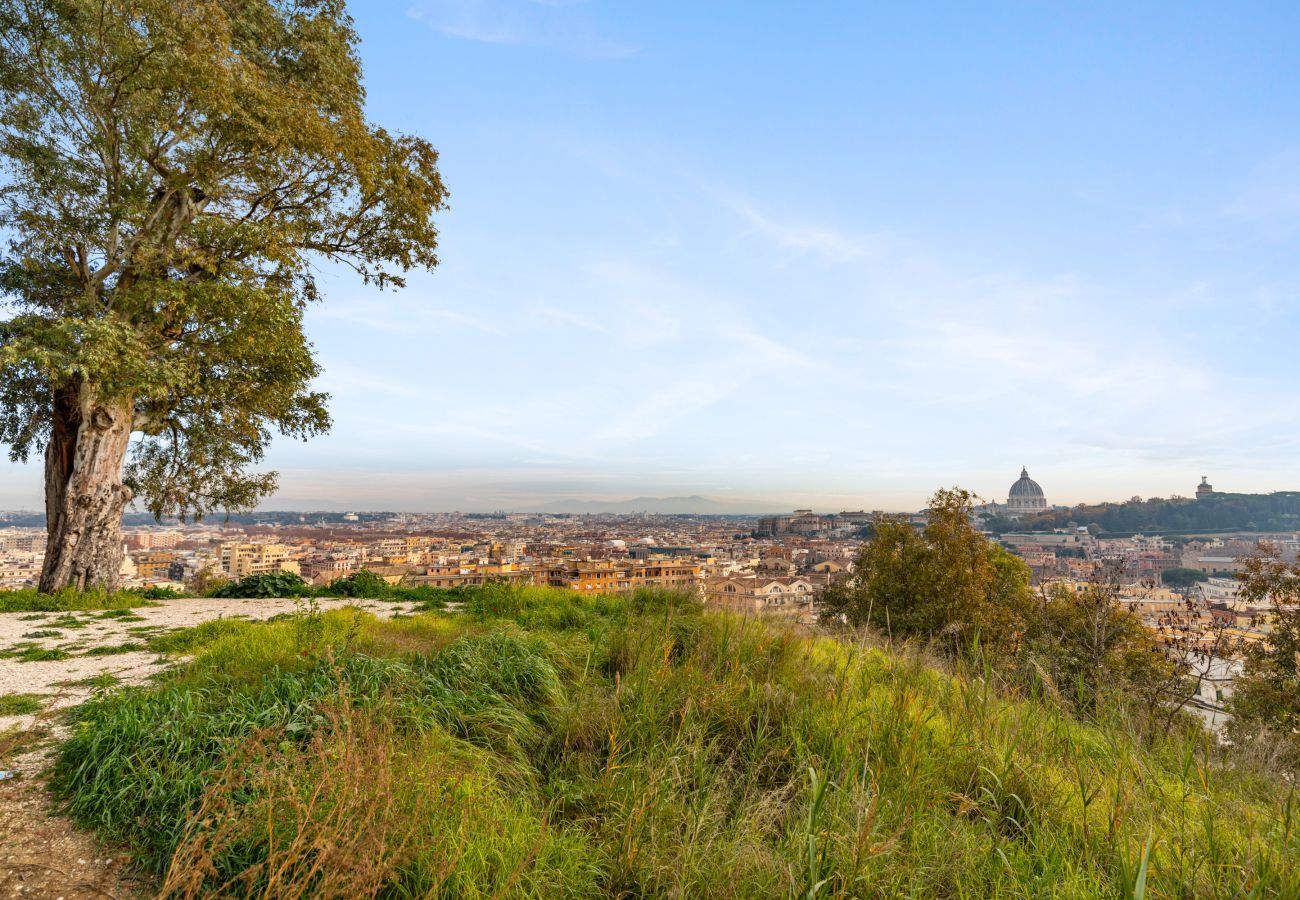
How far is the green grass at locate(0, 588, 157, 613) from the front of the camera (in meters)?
9.41


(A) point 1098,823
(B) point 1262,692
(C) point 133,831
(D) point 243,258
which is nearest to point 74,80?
(D) point 243,258

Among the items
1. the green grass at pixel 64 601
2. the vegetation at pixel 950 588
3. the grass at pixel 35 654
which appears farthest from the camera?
the vegetation at pixel 950 588

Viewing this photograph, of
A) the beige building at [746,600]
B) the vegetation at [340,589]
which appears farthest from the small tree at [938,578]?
the vegetation at [340,589]

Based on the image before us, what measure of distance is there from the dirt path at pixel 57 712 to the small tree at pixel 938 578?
14712 mm

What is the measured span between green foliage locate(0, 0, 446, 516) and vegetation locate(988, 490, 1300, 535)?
42.8m

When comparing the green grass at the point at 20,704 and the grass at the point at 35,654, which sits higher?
the green grass at the point at 20,704

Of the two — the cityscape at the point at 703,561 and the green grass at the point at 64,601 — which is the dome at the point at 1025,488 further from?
the green grass at the point at 64,601

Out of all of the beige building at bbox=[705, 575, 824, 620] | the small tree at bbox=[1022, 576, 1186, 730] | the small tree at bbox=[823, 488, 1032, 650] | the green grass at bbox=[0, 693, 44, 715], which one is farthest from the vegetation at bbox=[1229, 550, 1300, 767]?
the green grass at bbox=[0, 693, 44, 715]

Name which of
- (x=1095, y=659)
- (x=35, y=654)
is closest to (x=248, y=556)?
(x=35, y=654)

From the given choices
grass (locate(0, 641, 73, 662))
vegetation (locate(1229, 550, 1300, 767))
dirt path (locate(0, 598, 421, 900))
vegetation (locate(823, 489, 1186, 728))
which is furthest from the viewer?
vegetation (locate(823, 489, 1186, 728))

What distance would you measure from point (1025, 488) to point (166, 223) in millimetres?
106984

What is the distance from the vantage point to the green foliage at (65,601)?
9.42 metres

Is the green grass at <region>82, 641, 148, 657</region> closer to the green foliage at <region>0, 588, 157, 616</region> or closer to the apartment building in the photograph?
the green foliage at <region>0, 588, 157, 616</region>

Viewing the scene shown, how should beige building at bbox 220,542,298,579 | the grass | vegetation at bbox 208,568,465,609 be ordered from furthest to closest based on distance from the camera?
1. beige building at bbox 220,542,298,579
2. vegetation at bbox 208,568,465,609
3. the grass
